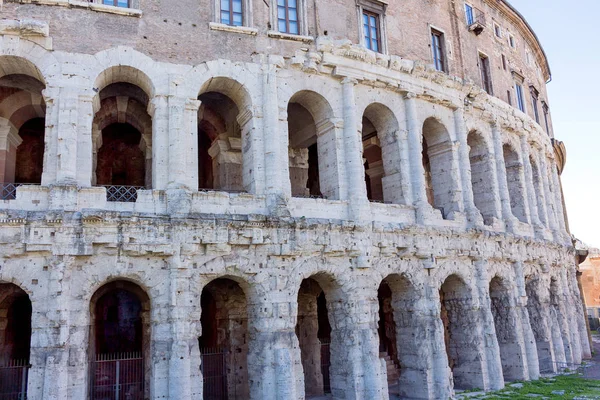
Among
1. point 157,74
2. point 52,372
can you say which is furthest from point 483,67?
point 52,372

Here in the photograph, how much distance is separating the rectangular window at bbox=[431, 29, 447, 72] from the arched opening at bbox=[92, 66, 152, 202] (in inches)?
341

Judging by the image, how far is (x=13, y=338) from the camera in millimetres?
13398

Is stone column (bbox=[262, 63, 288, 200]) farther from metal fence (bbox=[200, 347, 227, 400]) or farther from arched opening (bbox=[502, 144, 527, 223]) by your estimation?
arched opening (bbox=[502, 144, 527, 223])

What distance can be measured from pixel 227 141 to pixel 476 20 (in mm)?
9894

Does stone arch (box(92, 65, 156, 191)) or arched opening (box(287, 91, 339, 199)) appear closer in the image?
stone arch (box(92, 65, 156, 191))

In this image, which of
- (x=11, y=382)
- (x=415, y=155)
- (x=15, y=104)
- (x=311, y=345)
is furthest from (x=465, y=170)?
(x=11, y=382)

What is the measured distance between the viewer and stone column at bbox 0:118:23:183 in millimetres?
12828

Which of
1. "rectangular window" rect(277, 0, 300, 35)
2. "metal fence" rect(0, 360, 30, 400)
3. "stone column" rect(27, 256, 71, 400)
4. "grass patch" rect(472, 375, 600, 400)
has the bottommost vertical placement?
"grass patch" rect(472, 375, 600, 400)

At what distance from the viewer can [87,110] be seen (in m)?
11.2

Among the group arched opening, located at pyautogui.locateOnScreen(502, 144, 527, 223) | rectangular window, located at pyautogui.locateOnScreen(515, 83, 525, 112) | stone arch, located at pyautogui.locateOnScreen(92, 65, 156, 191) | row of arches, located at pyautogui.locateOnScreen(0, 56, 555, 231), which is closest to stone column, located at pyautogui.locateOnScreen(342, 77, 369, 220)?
row of arches, located at pyautogui.locateOnScreen(0, 56, 555, 231)

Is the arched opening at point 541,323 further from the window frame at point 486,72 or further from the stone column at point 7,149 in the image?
the stone column at point 7,149

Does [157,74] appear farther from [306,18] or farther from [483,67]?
[483,67]

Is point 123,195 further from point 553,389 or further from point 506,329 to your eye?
point 553,389

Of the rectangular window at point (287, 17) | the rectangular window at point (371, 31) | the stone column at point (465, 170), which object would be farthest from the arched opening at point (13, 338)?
the stone column at point (465, 170)
